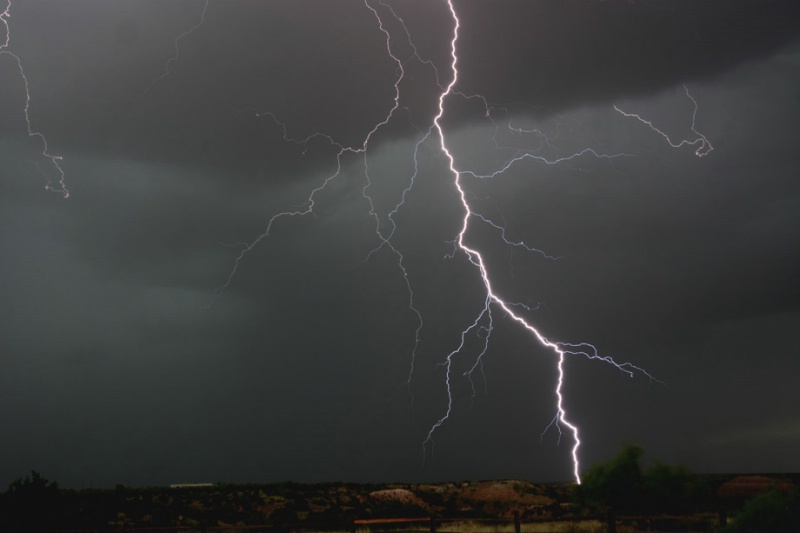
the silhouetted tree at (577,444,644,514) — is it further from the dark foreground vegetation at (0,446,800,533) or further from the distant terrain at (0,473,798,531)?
the distant terrain at (0,473,798,531)

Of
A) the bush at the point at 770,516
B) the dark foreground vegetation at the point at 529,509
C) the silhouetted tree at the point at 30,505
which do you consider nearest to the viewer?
the bush at the point at 770,516

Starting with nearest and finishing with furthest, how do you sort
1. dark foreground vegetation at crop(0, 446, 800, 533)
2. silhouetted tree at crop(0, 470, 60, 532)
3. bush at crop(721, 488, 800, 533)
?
bush at crop(721, 488, 800, 533) → dark foreground vegetation at crop(0, 446, 800, 533) → silhouetted tree at crop(0, 470, 60, 532)

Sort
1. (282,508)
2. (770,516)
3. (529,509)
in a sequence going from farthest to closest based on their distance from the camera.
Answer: (282,508) → (529,509) → (770,516)

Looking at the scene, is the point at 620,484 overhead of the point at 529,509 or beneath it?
overhead

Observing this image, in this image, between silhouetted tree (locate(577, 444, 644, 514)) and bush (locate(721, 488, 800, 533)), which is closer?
bush (locate(721, 488, 800, 533))

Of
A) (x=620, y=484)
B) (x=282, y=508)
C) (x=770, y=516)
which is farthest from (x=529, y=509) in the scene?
(x=770, y=516)

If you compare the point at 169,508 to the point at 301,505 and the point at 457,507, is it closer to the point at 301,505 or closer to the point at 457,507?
the point at 301,505

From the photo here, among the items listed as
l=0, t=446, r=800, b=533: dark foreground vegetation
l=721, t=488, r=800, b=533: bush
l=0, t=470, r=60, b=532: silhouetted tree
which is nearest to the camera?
l=721, t=488, r=800, b=533: bush

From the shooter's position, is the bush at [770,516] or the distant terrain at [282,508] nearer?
the bush at [770,516]

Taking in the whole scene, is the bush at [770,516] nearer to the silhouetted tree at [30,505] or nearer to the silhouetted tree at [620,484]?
the silhouetted tree at [620,484]

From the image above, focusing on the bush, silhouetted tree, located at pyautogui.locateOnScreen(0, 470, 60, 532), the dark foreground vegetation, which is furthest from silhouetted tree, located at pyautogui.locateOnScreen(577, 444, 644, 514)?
silhouetted tree, located at pyautogui.locateOnScreen(0, 470, 60, 532)

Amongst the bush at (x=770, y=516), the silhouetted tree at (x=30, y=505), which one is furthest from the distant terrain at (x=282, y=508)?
the bush at (x=770, y=516)

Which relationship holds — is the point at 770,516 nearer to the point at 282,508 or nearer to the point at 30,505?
the point at 30,505

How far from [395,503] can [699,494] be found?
36.2 ft
